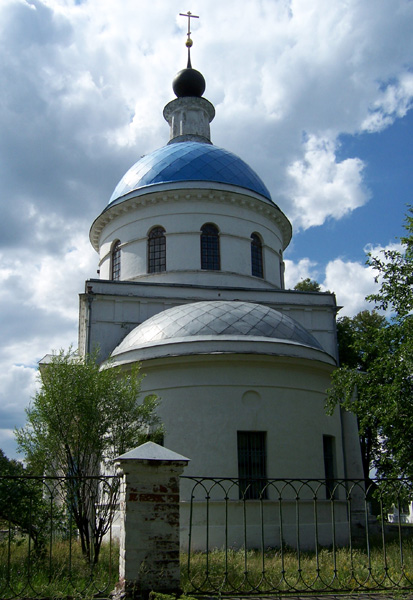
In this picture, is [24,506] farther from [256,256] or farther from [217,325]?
[256,256]

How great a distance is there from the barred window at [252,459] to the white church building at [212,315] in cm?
3

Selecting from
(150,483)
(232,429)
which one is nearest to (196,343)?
(232,429)

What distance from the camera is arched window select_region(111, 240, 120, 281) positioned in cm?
1879

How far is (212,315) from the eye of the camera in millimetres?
13141

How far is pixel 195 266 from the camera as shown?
57.6 feet

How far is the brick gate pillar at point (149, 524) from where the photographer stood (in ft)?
17.6

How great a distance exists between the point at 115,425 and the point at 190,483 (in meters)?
2.77

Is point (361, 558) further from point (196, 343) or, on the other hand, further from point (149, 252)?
point (149, 252)

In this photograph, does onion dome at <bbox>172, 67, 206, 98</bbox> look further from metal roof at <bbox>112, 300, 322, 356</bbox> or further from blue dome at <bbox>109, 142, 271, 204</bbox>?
metal roof at <bbox>112, 300, 322, 356</bbox>

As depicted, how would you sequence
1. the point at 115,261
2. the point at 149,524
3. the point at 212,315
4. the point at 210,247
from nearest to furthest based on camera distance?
the point at 149,524 < the point at 212,315 < the point at 210,247 < the point at 115,261

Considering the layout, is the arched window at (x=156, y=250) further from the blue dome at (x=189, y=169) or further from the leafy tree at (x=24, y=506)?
the leafy tree at (x=24, y=506)

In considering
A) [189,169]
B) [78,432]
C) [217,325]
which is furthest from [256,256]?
[78,432]

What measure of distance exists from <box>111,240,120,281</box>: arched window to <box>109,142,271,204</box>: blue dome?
5.34 feet

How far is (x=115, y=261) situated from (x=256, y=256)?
4553 millimetres
